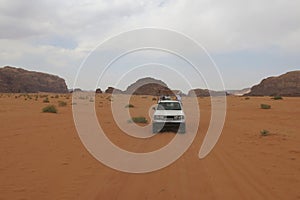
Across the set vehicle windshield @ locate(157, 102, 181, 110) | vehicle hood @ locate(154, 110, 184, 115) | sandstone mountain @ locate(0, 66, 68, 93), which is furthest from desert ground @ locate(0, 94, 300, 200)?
sandstone mountain @ locate(0, 66, 68, 93)

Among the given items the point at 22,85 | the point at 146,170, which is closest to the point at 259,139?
the point at 146,170

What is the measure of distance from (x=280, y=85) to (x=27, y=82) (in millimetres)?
82808

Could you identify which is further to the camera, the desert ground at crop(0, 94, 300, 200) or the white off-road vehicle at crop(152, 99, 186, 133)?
the white off-road vehicle at crop(152, 99, 186, 133)

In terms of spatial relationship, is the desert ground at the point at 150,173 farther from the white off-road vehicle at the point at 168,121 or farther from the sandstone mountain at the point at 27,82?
the sandstone mountain at the point at 27,82

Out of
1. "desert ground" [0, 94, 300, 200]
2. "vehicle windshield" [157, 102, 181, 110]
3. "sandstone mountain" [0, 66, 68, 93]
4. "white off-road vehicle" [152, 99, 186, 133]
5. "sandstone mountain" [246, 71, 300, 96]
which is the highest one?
"sandstone mountain" [0, 66, 68, 93]

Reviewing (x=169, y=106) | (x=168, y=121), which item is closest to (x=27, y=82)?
(x=169, y=106)

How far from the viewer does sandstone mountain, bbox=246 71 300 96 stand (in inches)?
3381

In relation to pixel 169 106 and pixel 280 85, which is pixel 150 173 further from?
pixel 280 85

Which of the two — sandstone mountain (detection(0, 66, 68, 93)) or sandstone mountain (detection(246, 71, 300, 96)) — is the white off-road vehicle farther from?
sandstone mountain (detection(0, 66, 68, 93))

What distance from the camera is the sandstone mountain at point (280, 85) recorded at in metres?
85.9

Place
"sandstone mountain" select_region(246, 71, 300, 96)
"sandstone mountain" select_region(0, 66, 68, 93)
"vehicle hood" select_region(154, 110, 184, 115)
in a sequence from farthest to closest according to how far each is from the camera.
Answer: "sandstone mountain" select_region(0, 66, 68, 93)
"sandstone mountain" select_region(246, 71, 300, 96)
"vehicle hood" select_region(154, 110, 184, 115)

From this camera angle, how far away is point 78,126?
717 inches

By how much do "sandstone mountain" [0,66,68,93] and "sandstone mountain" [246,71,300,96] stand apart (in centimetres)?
7316

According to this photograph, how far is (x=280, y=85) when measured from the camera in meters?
90.2
